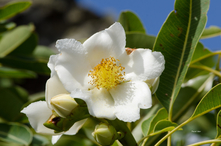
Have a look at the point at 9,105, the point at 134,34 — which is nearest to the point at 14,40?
the point at 9,105

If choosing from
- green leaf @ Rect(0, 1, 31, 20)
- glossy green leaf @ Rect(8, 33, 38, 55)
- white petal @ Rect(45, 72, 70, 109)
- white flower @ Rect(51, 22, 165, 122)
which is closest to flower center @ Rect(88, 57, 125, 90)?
white flower @ Rect(51, 22, 165, 122)

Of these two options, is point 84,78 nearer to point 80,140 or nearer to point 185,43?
point 185,43

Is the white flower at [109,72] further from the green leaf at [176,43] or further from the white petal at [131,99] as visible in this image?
the green leaf at [176,43]

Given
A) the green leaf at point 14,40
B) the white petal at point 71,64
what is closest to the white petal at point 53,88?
the white petal at point 71,64

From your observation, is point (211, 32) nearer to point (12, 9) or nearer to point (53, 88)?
point (53, 88)

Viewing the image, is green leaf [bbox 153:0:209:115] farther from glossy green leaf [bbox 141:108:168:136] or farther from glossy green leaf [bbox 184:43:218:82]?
glossy green leaf [bbox 184:43:218:82]

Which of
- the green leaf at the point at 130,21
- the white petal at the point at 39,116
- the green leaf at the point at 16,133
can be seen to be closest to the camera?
the white petal at the point at 39,116
